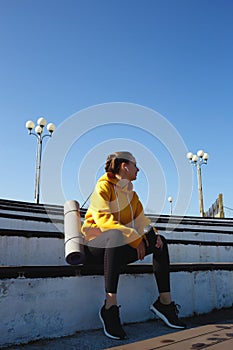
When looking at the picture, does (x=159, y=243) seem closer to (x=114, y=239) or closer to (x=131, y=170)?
(x=114, y=239)

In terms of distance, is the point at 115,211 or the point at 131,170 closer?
the point at 115,211

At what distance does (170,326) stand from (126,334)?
40 centimetres

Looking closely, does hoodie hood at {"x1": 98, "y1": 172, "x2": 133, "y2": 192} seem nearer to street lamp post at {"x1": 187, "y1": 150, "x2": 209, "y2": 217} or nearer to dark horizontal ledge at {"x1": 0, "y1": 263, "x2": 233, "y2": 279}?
dark horizontal ledge at {"x1": 0, "y1": 263, "x2": 233, "y2": 279}

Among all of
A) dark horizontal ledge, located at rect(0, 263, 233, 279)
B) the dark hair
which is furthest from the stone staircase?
the dark hair

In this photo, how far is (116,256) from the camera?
2.34 m

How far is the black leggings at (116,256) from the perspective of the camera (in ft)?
7.64

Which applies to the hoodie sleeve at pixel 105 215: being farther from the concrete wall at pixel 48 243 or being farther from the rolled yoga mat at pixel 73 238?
the concrete wall at pixel 48 243

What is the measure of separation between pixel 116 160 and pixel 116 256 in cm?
83

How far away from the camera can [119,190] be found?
108 inches

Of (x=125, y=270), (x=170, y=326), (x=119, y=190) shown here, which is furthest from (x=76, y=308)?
(x=119, y=190)

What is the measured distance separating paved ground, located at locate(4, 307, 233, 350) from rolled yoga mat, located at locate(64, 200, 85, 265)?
510mm

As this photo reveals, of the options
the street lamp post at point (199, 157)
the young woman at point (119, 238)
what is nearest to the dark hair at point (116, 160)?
the young woman at point (119, 238)

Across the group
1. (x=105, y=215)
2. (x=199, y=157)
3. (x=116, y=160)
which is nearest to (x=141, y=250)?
(x=105, y=215)

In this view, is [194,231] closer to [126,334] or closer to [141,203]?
[141,203]
